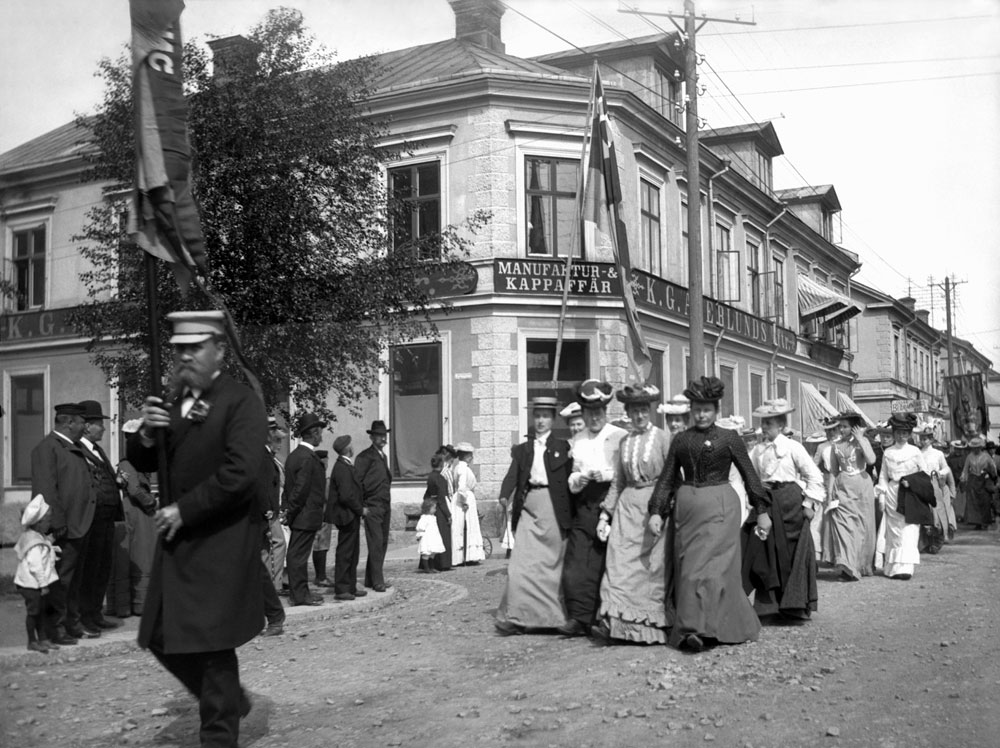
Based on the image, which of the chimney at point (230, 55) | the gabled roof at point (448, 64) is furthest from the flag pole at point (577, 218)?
the chimney at point (230, 55)

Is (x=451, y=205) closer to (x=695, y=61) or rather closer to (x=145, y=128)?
(x=695, y=61)

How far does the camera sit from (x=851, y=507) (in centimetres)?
1324

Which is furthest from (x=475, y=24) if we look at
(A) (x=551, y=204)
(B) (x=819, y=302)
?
(B) (x=819, y=302)

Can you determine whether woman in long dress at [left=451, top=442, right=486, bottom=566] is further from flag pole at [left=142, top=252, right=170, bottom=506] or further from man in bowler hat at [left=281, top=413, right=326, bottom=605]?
flag pole at [left=142, top=252, right=170, bottom=506]

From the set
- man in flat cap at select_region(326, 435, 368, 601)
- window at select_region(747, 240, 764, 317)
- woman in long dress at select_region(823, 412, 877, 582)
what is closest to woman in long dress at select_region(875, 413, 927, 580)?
woman in long dress at select_region(823, 412, 877, 582)

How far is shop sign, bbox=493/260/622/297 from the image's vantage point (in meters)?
21.6

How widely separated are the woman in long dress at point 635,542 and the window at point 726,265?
2138cm

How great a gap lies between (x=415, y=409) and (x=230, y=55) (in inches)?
430

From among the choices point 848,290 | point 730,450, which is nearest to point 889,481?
point 730,450

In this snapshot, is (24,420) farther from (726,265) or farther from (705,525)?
(726,265)

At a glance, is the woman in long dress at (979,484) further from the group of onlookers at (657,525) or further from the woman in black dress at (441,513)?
the group of onlookers at (657,525)

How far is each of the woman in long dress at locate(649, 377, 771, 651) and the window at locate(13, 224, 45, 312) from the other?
13997 mm

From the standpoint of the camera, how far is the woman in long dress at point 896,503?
1306 cm

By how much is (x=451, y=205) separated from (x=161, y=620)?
17.6 m
